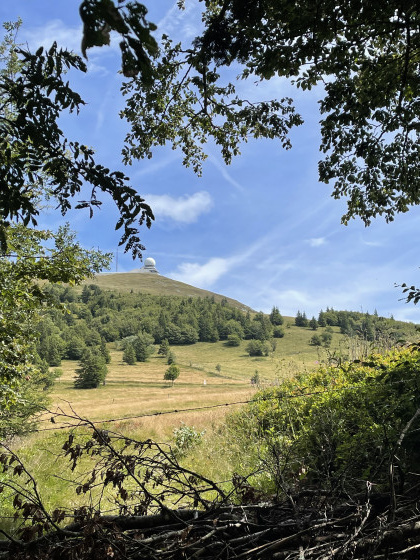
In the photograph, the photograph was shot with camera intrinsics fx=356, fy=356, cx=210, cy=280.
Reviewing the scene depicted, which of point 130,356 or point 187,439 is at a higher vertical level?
point 187,439

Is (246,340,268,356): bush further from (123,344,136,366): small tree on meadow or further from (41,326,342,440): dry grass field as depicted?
(123,344,136,366): small tree on meadow

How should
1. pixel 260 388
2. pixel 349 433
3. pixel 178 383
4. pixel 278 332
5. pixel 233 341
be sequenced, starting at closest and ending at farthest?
pixel 349 433 → pixel 260 388 → pixel 178 383 → pixel 233 341 → pixel 278 332

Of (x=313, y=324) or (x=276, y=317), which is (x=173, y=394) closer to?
(x=313, y=324)

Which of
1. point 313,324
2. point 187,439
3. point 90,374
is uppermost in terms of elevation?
point 313,324

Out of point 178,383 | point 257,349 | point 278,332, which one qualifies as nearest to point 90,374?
point 178,383

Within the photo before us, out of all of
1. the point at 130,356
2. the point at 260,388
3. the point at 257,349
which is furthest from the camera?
the point at 257,349

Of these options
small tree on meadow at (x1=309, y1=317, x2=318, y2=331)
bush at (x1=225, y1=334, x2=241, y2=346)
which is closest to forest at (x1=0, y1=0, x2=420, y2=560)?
bush at (x1=225, y1=334, x2=241, y2=346)

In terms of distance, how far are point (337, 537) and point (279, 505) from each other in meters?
0.44

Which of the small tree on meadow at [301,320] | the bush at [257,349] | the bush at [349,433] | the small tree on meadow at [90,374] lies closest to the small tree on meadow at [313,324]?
the small tree on meadow at [301,320]

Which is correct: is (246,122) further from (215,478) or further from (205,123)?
(215,478)

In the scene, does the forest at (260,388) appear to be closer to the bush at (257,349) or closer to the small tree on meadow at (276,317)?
the bush at (257,349)

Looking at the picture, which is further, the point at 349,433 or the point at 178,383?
the point at 178,383

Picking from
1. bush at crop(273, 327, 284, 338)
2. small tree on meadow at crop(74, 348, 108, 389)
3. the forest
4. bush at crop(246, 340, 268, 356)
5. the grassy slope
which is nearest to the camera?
the forest

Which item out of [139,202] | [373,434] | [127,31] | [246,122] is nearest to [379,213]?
[246,122]
